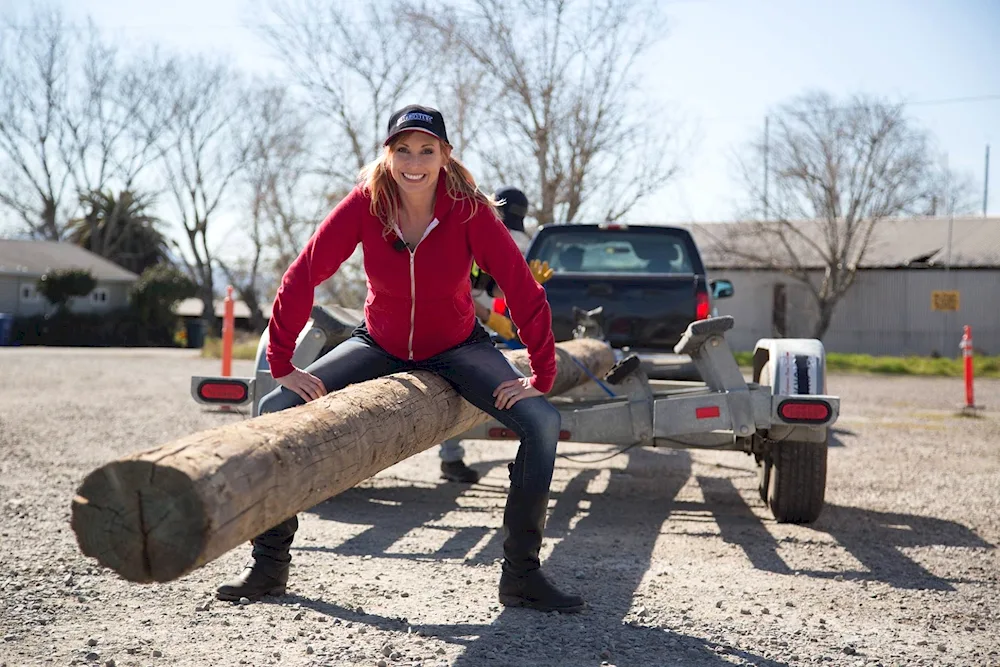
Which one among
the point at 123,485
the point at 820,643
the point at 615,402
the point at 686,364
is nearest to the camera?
the point at 123,485

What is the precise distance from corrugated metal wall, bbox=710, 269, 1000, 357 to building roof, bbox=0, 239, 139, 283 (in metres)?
28.1

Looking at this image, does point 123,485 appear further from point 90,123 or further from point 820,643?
point 90,123

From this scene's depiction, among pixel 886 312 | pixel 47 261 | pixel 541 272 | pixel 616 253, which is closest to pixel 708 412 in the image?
pixel 541 272

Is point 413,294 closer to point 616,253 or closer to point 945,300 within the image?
point 616,253

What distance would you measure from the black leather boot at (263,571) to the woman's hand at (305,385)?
0.50 meters

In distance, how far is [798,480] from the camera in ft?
19.9

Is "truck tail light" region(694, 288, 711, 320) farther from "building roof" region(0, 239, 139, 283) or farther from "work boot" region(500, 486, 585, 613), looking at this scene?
"building roof" region(0, 239, 139, 283)

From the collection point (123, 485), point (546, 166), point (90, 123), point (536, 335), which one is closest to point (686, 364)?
point (536, 335)

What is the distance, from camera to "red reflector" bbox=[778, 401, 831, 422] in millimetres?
5574

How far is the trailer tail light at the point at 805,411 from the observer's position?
5574 mm

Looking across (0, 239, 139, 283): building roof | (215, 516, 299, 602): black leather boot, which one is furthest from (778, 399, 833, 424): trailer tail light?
(0, 239, 139, 283): building roof

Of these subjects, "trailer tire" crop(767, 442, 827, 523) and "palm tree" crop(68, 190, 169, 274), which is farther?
"palm tree" crop(68, 190, 169, 274)

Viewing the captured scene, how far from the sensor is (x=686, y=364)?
24.2ft

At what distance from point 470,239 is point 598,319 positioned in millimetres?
4094
